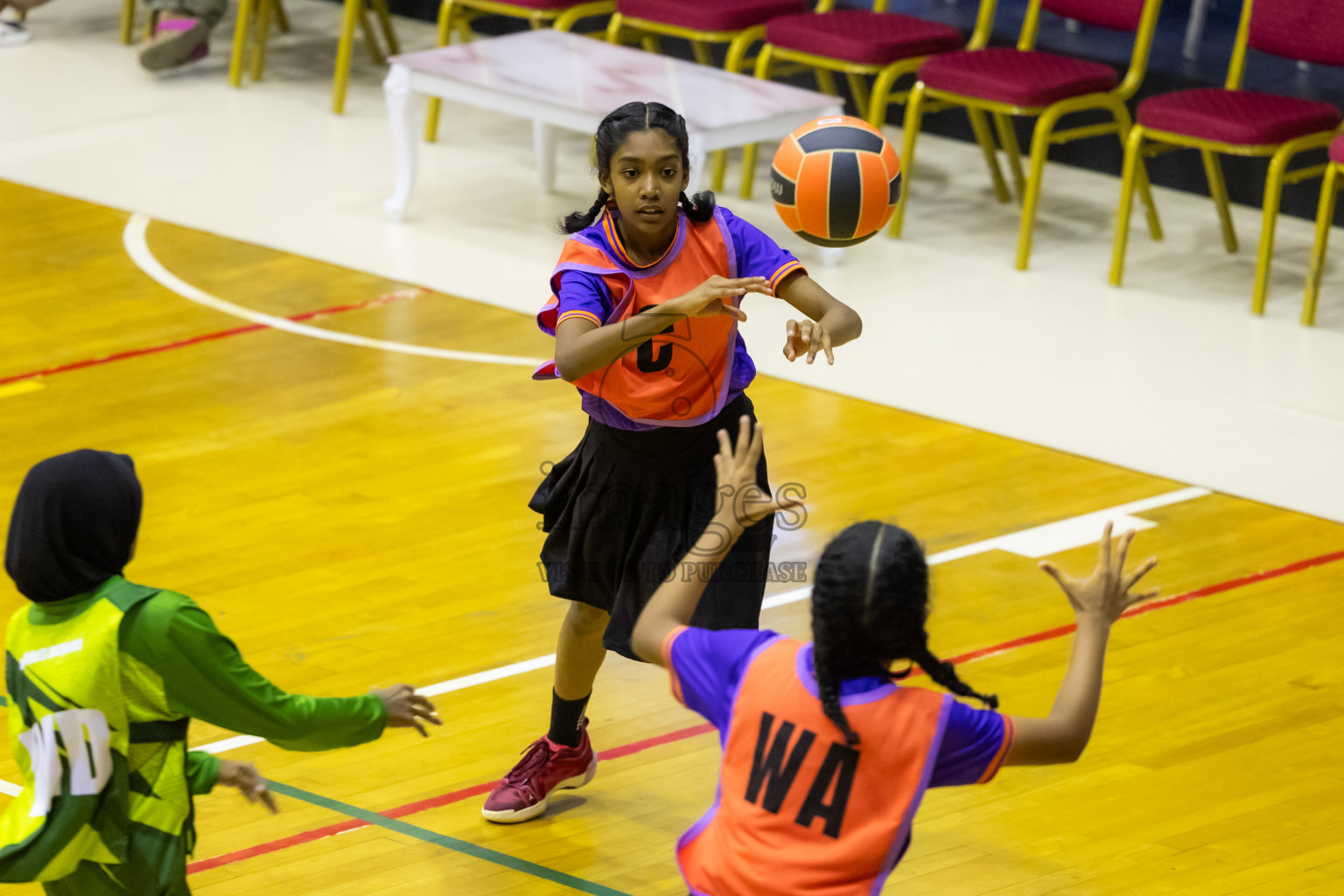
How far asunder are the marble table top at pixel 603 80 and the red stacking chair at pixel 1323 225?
1.86 meters

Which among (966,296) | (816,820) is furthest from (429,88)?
(816,820)

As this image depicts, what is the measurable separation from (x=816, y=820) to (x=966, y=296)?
193 inches

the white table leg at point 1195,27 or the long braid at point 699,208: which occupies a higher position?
the long braid at point 699,208

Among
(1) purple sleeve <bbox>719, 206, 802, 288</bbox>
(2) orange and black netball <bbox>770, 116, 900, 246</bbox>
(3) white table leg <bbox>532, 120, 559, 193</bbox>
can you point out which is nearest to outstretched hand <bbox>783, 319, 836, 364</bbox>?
(1) purple sleeve <bbox>719, 206, 802, 288</bbox>

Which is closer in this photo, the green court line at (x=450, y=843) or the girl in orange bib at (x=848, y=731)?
the girl in orange bib at (x=848, y=731)

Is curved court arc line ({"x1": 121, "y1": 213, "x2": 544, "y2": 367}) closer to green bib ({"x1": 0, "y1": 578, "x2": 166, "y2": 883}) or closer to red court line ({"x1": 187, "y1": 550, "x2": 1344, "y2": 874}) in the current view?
red court line ({"x1": 187, "y1": 550, "x2": 1344, "y2": 874})

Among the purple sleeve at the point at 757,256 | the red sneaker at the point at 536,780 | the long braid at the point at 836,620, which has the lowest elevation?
the red sneaker at the point at 536,780

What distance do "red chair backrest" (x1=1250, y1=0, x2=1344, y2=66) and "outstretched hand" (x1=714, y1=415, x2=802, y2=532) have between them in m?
5.12

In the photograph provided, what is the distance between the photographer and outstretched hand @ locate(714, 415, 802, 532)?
2.41 metres

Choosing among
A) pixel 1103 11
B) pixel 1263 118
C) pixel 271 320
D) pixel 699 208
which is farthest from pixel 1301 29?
pixel 699 208

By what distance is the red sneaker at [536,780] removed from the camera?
12.0 feet

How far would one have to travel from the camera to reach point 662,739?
4.01 metres

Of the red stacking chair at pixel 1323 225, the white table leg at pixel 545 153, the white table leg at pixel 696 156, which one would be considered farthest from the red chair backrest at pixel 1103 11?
the white table leg at pixel 545 153

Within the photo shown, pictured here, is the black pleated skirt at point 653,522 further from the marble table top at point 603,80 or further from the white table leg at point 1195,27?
the white table leg at point 1195,27
